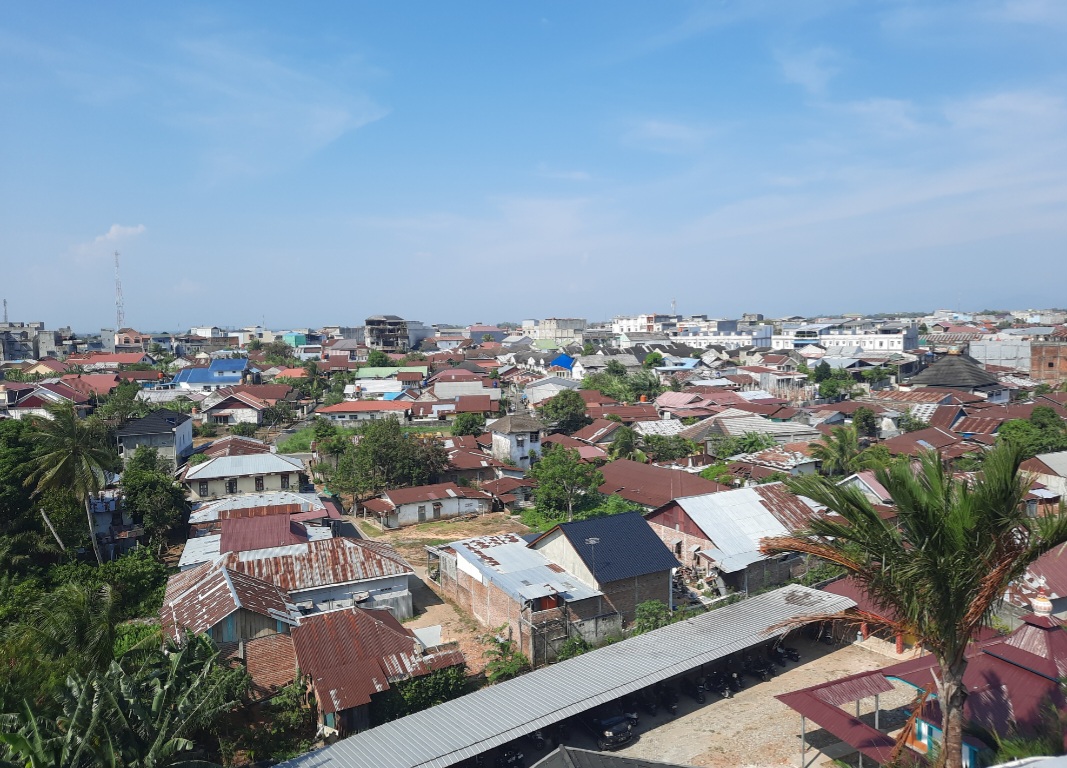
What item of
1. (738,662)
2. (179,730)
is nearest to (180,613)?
(179,730)

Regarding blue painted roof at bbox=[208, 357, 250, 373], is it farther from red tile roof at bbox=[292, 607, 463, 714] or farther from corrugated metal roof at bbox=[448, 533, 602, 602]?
red tile roof at bbox=[292, 607, 463, 714]

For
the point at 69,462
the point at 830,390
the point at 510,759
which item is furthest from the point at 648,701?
the point at 830,390

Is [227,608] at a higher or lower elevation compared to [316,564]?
higher

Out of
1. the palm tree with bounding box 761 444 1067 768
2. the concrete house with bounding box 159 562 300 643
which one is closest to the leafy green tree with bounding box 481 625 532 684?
the concrete house with bounding box 159 562 300 643

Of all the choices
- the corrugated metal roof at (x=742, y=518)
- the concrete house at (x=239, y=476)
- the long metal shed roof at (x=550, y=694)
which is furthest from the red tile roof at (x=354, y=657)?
the concrete house at (x=239, y=476)

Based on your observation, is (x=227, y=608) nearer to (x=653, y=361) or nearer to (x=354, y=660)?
(x=354, y=660)

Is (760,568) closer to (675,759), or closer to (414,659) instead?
(675,759)
